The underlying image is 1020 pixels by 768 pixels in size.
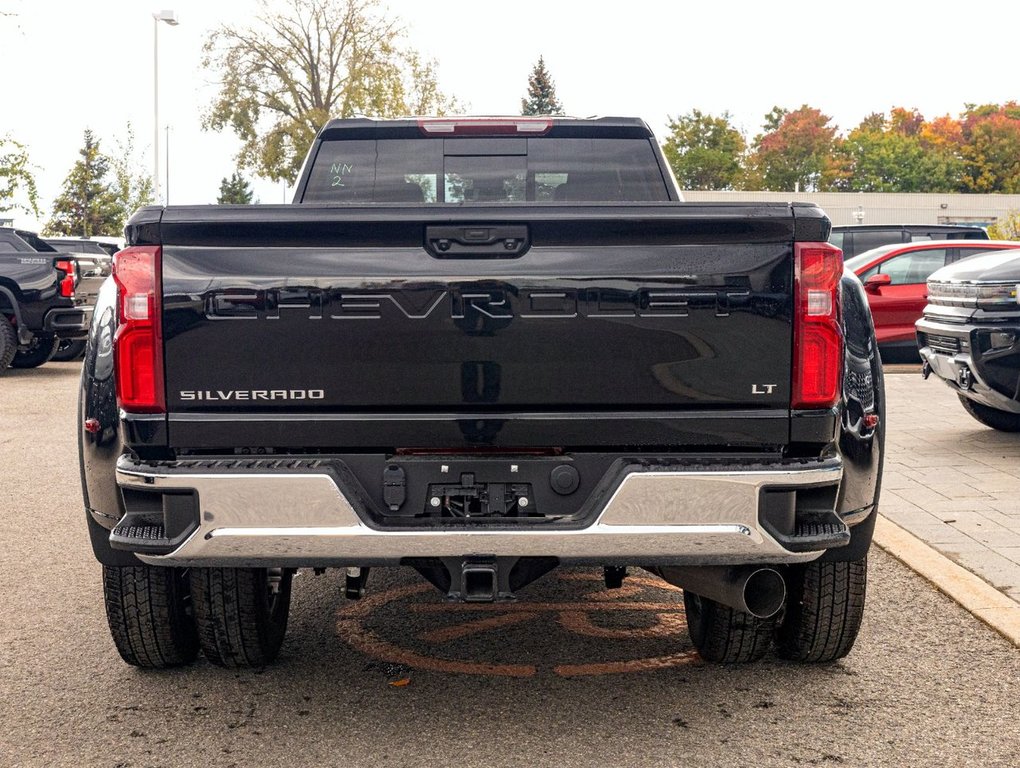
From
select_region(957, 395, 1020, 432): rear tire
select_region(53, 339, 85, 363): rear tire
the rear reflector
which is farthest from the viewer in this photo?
select_region(53, 339, 85, 363): rear tire

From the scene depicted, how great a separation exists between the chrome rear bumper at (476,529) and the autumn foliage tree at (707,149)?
326 ft

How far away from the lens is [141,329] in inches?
138

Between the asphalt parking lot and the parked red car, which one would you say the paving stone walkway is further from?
the parked red car

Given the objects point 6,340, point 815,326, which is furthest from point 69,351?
point 815,326

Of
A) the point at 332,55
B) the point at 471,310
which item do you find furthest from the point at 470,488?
the point at 332,55

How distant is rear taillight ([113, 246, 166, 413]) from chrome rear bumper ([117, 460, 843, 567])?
0.71 ft

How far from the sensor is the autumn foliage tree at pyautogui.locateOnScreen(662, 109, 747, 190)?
10088cm

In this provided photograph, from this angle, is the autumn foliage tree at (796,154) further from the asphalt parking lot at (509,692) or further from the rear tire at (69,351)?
the asphalt parking lot at (509,692)

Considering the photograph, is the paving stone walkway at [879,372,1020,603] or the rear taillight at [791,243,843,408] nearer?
the rear taillight at [791,243,843,408]

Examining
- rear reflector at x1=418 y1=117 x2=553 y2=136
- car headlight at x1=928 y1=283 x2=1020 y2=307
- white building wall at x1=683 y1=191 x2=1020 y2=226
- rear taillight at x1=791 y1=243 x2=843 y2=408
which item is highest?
white building wall at x1=683 y1=191 x2=1020 y2=226

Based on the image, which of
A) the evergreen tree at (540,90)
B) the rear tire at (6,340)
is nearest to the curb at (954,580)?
the rear tire at (6,340)

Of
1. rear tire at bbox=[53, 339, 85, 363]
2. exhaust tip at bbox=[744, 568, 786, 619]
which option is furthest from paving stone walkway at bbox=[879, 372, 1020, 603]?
rear tire at bbox=[53, 339, 85, 363]

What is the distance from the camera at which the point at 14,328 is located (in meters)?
16.5

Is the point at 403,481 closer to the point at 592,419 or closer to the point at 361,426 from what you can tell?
the point at 361,426
